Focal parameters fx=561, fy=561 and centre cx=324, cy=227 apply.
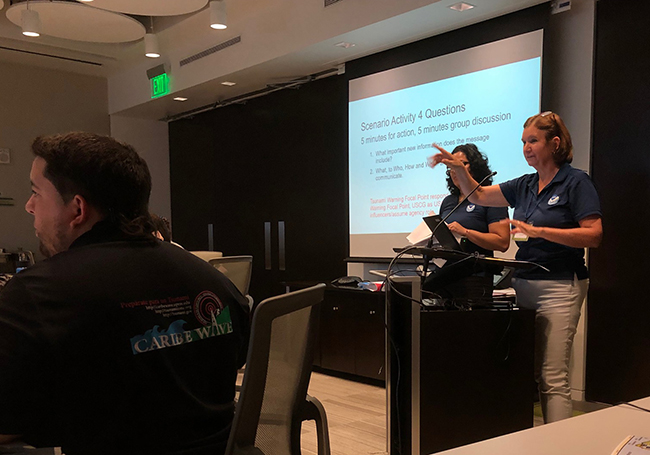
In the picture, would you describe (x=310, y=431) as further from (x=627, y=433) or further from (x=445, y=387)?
(x=627, y=433)

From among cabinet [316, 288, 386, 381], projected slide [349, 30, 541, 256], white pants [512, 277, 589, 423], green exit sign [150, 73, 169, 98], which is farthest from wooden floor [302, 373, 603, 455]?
green exit sign [150, 73, 169, 98]

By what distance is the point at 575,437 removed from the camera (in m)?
0.93

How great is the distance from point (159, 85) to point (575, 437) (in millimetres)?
6183

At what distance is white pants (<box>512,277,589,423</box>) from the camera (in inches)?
90.4

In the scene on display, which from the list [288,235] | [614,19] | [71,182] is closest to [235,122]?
[288,235]

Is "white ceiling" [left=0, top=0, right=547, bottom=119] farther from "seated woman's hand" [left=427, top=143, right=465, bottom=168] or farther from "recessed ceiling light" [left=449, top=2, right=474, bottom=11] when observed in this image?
"seated woman's hand" [left=427, top=143, right=465, bottom=168]

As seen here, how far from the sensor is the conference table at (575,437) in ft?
2.87

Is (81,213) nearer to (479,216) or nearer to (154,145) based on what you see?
(479,216)

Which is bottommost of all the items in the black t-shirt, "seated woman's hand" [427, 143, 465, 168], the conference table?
the conference table

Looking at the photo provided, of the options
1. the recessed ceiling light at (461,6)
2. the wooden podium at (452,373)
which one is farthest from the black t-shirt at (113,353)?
the recessed ceiling light at (461,6)

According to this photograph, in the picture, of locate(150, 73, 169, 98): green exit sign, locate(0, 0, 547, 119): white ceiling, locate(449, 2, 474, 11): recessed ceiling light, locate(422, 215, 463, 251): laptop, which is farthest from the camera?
locate(150, 73, 169, 98): green exit sign

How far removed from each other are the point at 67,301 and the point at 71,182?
288mm

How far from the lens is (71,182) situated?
112cm

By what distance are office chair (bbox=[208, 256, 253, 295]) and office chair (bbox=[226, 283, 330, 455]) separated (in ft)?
7.13
